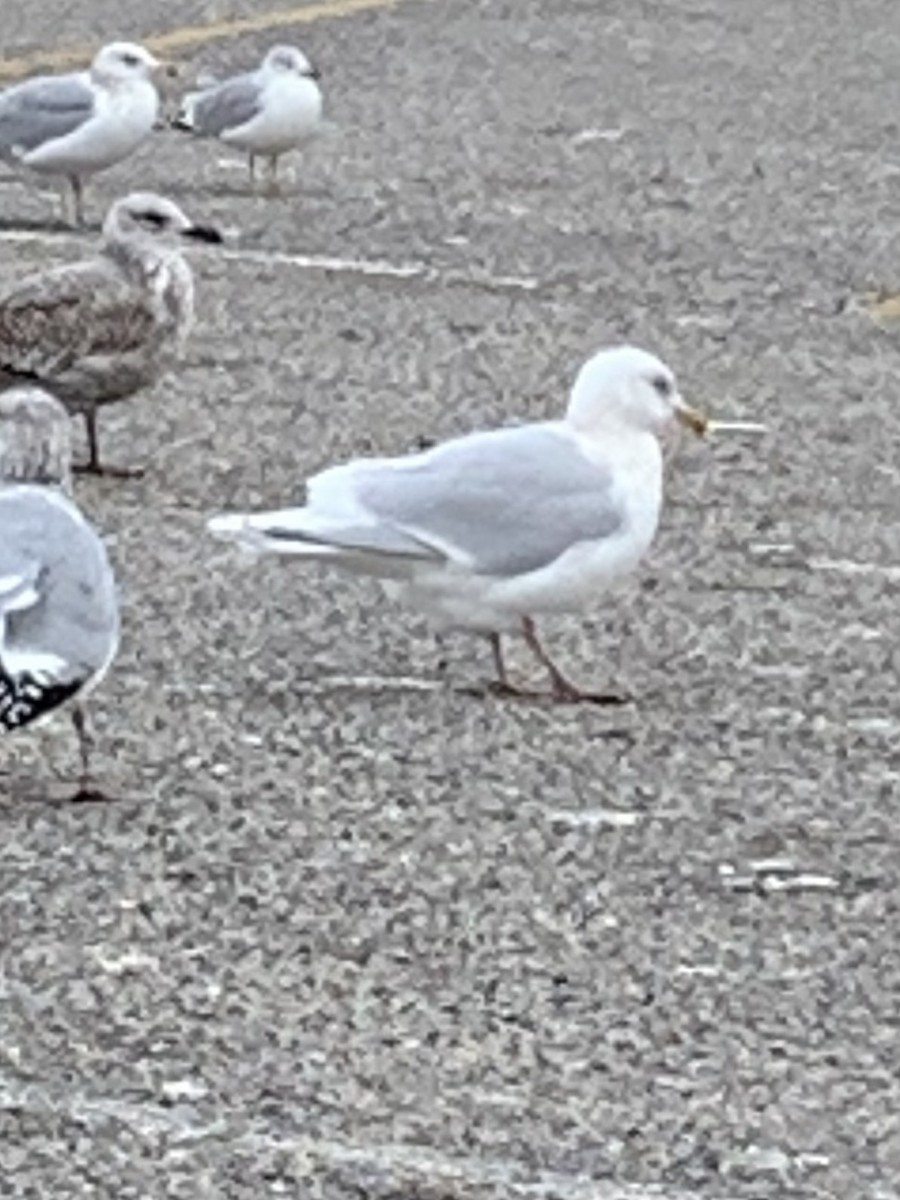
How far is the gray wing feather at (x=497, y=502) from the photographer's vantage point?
9008 mm

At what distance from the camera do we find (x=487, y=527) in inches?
355

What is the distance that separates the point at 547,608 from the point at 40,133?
6.89 metres

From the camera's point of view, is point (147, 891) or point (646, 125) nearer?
point (147, 891)

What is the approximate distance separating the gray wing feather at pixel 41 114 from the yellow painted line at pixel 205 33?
313 cm

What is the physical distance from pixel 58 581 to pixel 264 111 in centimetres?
869

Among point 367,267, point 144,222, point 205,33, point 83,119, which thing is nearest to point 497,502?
point 144,222

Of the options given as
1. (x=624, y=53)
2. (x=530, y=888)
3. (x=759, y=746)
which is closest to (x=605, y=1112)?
(x=530, y=888)

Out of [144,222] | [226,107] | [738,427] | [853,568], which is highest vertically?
[144,222]

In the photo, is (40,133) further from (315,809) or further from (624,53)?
(315,809)

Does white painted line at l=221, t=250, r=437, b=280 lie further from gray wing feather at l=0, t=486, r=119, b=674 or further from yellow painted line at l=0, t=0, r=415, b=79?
gray wing feather at l=0, t=486, r=119, b=674

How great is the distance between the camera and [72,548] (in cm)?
794

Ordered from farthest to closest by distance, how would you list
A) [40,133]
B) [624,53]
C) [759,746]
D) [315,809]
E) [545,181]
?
[624,53]
[545,181]
[40,133]
[759,746]
[315,809]

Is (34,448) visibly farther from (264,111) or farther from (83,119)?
(264,111)

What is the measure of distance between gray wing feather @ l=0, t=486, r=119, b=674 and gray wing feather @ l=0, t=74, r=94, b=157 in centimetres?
753
